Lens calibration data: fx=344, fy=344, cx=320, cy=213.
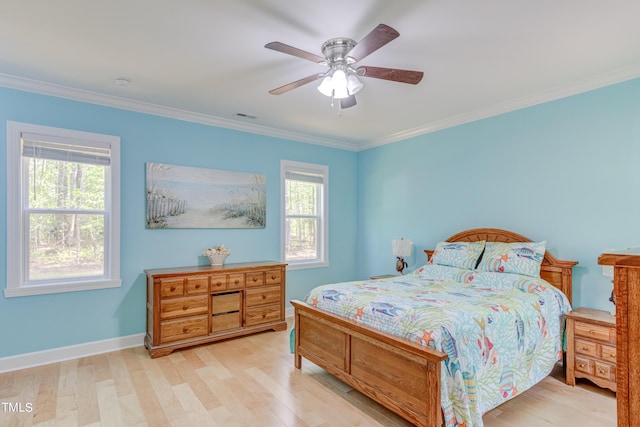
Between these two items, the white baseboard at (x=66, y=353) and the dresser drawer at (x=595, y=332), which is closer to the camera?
the dresser drawer at (x=595, y=332)

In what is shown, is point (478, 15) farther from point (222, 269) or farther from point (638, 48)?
point (222, 269)

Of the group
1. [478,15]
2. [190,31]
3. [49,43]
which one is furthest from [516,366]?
[49,43]

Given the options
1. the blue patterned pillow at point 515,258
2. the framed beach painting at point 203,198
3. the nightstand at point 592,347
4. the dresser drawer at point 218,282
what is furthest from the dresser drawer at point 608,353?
the framed beach painting at point 203,198

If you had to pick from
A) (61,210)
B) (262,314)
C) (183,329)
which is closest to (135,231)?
(61,210)

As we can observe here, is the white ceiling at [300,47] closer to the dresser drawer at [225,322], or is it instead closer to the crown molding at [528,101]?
the crown molding at [528,101]

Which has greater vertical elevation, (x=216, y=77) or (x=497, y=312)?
(x=216, y=77)

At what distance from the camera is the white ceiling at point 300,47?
2074mm

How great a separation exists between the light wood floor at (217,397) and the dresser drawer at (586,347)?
0.96 ft

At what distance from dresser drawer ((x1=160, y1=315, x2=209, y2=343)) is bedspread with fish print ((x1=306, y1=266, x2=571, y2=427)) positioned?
1.28m

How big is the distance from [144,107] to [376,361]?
348 centimetres

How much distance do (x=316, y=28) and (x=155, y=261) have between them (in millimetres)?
3009

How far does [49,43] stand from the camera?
8.15ft

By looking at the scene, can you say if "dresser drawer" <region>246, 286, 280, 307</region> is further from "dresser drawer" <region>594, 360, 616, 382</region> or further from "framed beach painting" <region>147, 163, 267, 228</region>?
"dresser drawer" <region>594, 360, 616, 382</region>

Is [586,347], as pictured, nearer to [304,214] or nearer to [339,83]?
[339,83]
